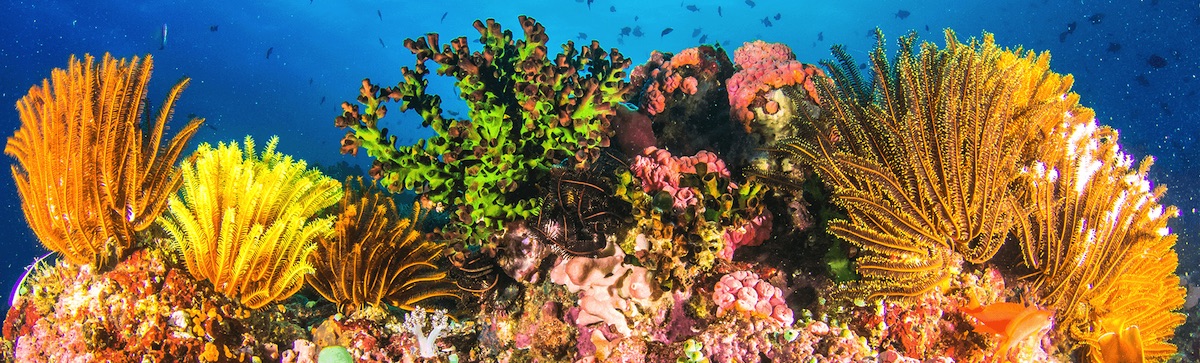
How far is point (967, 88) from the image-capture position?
3223 millimetres

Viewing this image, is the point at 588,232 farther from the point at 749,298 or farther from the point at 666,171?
the point at 749,298

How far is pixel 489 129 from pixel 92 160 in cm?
281

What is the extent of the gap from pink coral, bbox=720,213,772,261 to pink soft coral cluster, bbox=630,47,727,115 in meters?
2.64

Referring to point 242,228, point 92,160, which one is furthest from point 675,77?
point 92,160

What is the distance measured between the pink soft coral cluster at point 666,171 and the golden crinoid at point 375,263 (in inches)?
67.2

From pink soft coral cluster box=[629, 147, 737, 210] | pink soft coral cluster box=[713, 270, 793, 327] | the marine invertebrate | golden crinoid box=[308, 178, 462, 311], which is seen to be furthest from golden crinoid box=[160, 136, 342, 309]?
pink soft coral cluster box=[713, 270, 793, 327]

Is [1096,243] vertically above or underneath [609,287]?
above

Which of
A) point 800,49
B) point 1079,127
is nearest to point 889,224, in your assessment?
point 1079,127

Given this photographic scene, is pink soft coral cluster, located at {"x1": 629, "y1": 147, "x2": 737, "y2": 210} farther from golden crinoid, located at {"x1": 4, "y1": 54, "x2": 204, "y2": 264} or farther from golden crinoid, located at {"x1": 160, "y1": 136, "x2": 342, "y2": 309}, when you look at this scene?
golden crinoid, located at {"x1": 4, "y1": 54, "x2": 204, "y2": 264}

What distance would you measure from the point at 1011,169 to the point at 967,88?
72cm

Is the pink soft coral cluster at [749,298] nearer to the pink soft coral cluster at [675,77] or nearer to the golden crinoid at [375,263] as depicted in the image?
the golden crinoid at [375,263]

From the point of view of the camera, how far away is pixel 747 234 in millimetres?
3615

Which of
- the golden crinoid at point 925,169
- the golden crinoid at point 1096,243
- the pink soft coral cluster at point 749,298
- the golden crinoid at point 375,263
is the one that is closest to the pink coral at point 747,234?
the pink soft coral cluster at point 749,298

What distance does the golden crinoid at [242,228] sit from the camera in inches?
135
